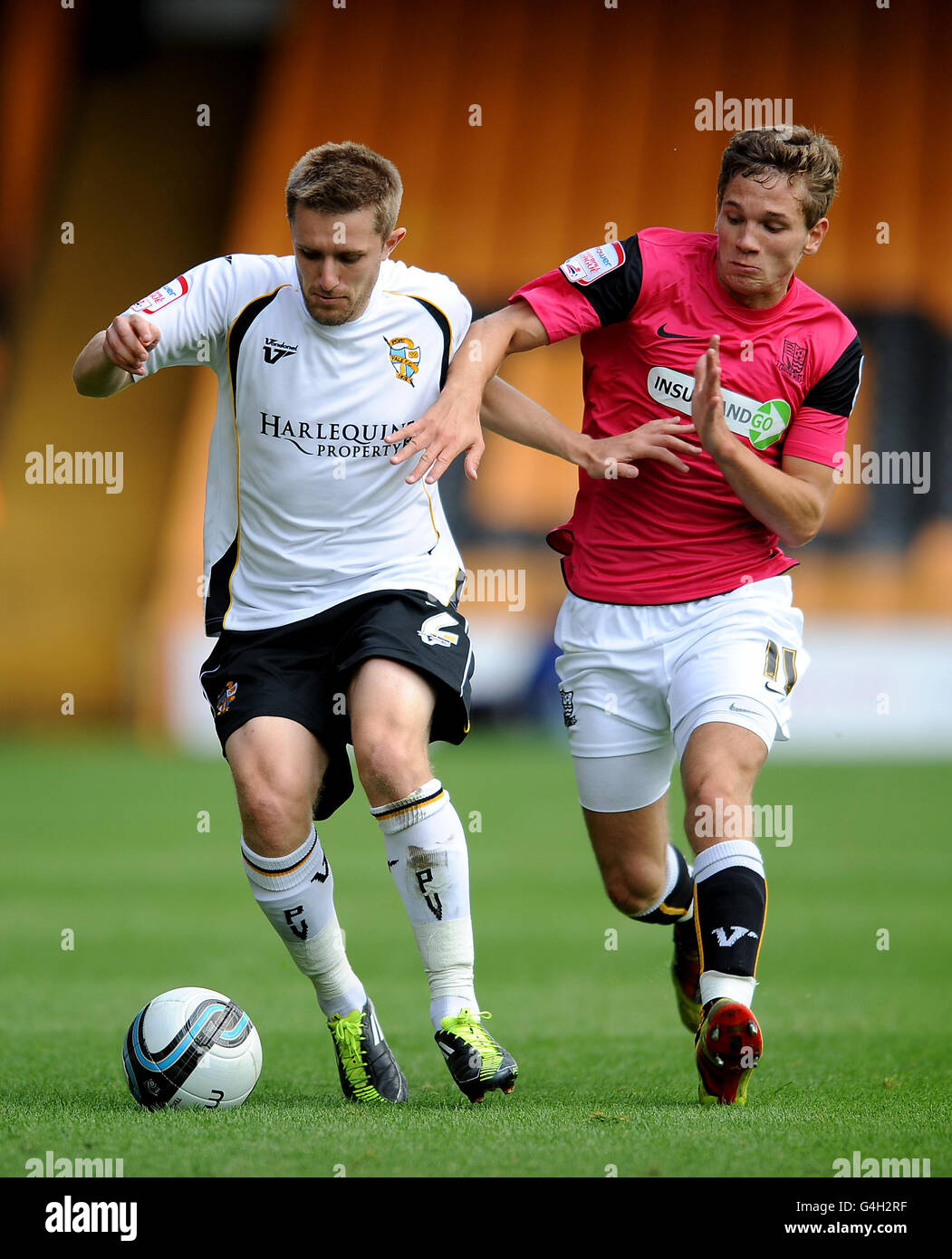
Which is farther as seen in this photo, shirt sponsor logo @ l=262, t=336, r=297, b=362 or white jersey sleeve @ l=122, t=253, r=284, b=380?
shirt sponsor logo @ l=262, t=336, r=297, b=362

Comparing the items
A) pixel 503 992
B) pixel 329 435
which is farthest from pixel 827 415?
pixel 503 992

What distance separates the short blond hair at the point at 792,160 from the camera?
4039 millimetres

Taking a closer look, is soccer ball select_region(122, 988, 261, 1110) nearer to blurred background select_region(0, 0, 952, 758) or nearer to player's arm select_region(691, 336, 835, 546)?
player's arm select_region(691, 336, 835, 546)

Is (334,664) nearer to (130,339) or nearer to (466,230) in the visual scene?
(130,339)

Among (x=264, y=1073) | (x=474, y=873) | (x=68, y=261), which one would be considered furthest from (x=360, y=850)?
(x=68, y=261)

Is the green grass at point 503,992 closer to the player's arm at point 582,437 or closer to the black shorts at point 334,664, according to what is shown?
the black shorts at point 334,664

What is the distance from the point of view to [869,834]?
397 inches

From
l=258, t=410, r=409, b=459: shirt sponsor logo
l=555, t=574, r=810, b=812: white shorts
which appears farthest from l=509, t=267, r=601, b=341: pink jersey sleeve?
l=555, t=574, r=810, b=812: white shorts

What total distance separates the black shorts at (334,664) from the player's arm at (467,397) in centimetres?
36

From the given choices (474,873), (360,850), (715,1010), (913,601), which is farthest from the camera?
(913,601)

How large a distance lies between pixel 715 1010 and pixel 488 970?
2.82m

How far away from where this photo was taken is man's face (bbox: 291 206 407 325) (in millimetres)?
3871

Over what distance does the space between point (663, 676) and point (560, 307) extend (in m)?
1.03

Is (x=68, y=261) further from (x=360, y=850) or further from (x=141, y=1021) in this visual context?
(x=141, y=1021)
